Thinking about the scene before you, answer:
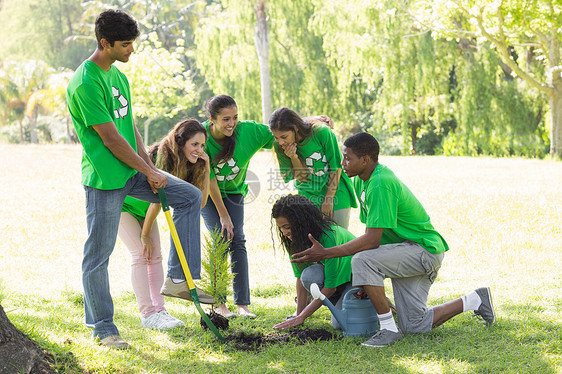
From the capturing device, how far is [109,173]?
3.85 m

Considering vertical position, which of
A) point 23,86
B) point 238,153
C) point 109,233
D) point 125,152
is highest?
point 23,86

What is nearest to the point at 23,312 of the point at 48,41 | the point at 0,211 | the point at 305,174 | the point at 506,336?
the point at 305,174

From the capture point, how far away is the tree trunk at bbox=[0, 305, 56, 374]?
10.8ft

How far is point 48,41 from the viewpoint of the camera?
45.5 meters

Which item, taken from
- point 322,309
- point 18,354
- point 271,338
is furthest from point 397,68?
point 18,354

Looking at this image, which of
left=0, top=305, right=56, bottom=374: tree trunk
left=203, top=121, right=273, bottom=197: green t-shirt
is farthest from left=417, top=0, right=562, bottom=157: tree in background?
left=0, top=305, right=56, bottom=374: tree trunk

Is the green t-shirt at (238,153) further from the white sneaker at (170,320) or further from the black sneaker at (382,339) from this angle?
the black sneaker at (382,339)

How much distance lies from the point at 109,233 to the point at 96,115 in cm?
74

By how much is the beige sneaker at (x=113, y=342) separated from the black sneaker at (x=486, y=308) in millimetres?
2386

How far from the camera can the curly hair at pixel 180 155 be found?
450cm

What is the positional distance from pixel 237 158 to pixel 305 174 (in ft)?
1.93

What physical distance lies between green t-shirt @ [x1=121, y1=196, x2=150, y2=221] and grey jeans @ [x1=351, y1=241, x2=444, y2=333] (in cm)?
162

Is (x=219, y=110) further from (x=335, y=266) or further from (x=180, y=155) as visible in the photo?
(x=335, y=266)

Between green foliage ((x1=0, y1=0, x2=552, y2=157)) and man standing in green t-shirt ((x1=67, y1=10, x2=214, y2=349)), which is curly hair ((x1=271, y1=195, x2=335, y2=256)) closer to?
man standing in green t-shirt ((x1=67, y1=10, x2=214, y2=349))
